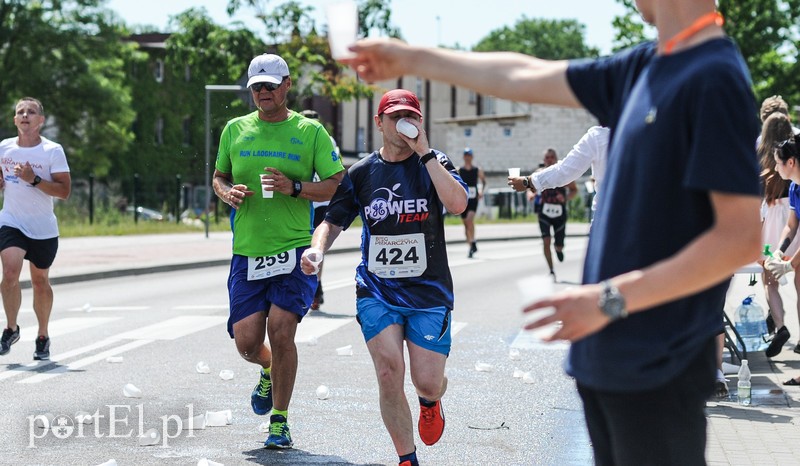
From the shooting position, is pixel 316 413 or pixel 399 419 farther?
pixel 316 413

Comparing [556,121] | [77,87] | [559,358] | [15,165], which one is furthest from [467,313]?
[556,121]

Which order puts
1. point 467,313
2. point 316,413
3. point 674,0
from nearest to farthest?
point 674,0 < point 316,413 < point 467,313

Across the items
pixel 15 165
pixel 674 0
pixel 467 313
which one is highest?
pixel 674 0

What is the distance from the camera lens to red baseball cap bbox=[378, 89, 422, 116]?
20.5ft

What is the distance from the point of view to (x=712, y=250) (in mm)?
2615

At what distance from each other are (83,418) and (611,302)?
18.7 feet

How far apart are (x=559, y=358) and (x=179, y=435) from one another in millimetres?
4669

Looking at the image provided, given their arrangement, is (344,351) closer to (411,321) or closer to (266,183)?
(266,183)

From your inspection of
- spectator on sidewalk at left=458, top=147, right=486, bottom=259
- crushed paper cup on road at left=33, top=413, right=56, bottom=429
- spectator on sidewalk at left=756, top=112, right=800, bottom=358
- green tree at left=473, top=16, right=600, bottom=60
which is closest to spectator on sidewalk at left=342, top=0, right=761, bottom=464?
crushed paper cup on road at left=33, top=413, right=56, bottom=429

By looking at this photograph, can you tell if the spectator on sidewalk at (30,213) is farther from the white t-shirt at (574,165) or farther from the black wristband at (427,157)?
the black wristband at (427,157)

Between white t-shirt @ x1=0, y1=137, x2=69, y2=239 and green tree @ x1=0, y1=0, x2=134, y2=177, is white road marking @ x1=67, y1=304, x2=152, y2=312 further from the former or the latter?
green tree @ x1=0, y1=0, x2=134, y2=177

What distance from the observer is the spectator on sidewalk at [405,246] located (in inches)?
244

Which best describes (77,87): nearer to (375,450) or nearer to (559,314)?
(375,450)

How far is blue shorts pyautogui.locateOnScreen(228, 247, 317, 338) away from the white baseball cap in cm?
95
